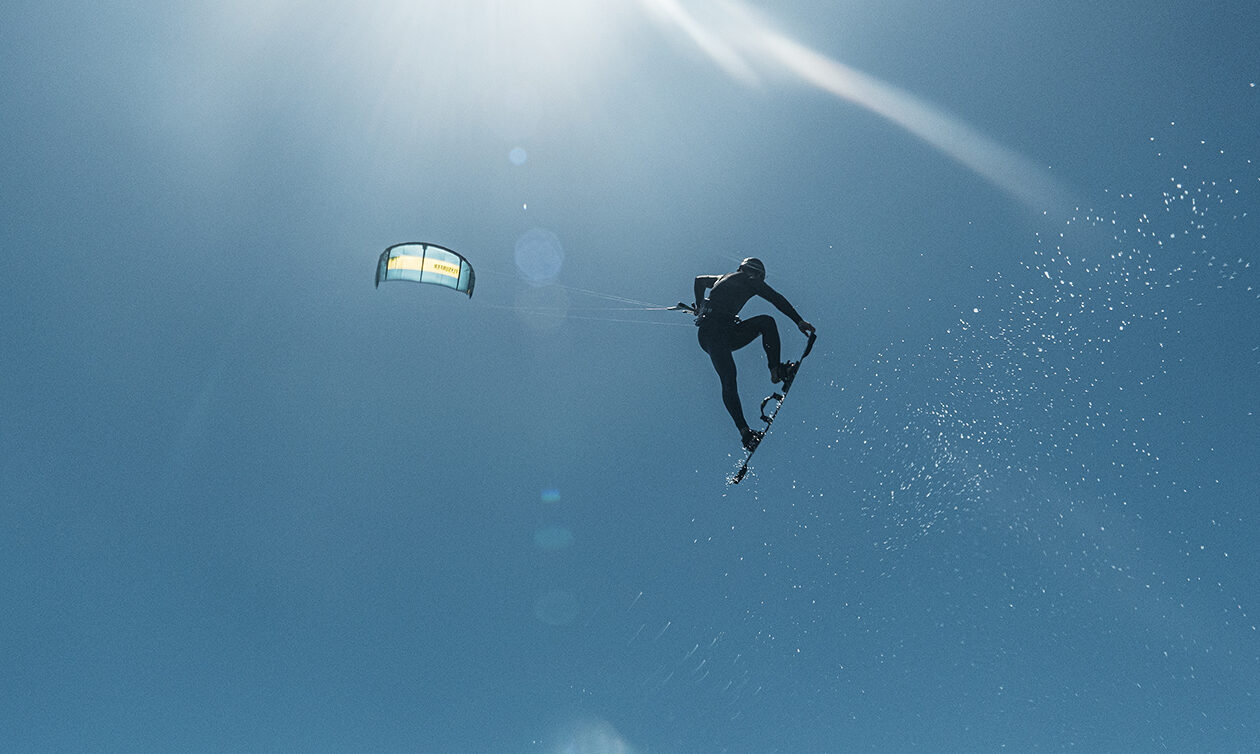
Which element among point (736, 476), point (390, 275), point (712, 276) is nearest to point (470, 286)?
point (390, 275)

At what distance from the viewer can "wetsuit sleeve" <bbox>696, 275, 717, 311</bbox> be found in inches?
417

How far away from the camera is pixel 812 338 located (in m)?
10.0

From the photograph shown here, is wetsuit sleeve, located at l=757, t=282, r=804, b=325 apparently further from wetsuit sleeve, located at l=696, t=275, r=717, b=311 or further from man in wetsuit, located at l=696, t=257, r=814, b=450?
wetsuit sleeve, located at l=696, t=275, r=717, b=311

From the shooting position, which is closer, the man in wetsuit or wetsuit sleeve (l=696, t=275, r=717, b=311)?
the man in wetsuit

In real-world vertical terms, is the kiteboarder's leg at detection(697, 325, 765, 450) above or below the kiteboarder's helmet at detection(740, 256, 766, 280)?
below

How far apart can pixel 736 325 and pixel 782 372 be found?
38.1 inches

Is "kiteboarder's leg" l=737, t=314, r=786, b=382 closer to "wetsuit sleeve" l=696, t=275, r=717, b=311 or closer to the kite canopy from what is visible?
"wetsuit sleeve" l=696, t=275, r=717, b=311

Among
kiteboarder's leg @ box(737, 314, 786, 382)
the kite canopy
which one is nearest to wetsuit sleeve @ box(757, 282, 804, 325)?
kiteboarder's leg @ box(737, 314, 786, 382)

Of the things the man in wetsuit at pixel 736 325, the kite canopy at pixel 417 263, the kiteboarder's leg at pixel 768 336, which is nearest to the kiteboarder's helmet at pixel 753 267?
the man in wetsuit at pixel 736 325

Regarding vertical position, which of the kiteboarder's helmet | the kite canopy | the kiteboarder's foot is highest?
the kiteboarder's helmet

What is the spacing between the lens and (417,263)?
11328 millimetres

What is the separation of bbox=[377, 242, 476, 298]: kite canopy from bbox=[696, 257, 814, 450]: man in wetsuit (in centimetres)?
414

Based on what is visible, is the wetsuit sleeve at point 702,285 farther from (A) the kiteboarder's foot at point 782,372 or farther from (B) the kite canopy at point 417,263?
(B) the kite canopy at point 417,263

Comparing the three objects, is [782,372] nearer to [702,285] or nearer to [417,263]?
[702,285]
